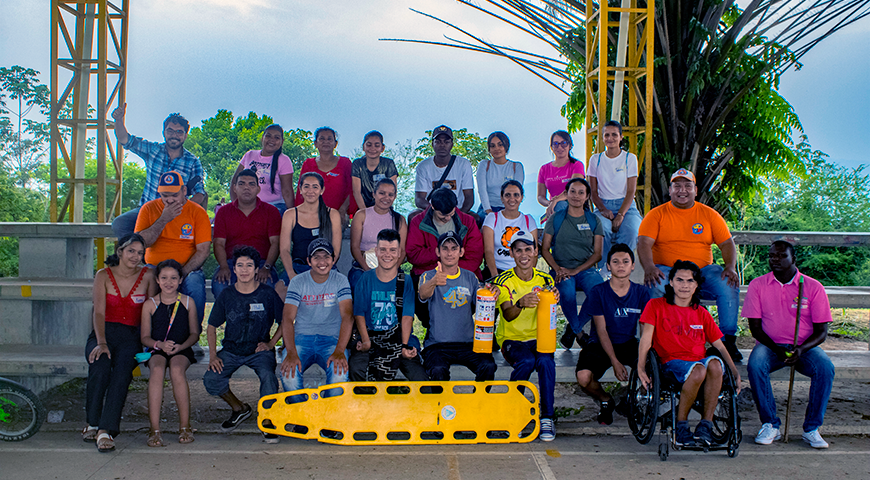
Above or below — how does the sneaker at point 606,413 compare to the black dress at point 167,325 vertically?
below

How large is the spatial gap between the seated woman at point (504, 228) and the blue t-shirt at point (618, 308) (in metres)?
0.83

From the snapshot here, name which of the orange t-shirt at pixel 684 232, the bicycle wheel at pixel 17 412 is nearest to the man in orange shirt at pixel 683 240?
the orange t-shirt at pixel 684 232

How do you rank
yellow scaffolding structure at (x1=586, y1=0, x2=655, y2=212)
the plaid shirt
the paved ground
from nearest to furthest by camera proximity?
the paved ground
the plaid shirt
yellow scaffolding structure at (x1=586, y1=0, x2=655, y2=212)

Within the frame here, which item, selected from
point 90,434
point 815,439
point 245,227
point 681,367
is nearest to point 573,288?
point 681,367

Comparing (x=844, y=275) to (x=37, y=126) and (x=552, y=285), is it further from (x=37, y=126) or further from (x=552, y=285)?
(x=37, y=126)

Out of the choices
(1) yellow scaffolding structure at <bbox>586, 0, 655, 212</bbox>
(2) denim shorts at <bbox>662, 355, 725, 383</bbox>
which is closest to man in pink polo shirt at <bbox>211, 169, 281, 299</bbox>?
(2) denim shorts at <bbox>662, 355, 725, 383</bbox>

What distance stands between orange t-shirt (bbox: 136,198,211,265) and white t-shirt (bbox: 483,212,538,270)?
2.43m

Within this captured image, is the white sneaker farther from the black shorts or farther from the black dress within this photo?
the black dress

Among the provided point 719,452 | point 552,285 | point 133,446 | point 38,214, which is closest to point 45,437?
point 133,446

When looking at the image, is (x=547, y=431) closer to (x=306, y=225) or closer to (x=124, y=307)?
(x=306, y=225)

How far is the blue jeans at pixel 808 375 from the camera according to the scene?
4.32 metres

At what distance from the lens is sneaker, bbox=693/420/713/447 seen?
12.9 ft

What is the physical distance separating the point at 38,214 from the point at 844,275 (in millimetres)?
37336

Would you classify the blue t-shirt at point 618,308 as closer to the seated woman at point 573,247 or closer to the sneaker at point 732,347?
the seated woman at point 573,247
